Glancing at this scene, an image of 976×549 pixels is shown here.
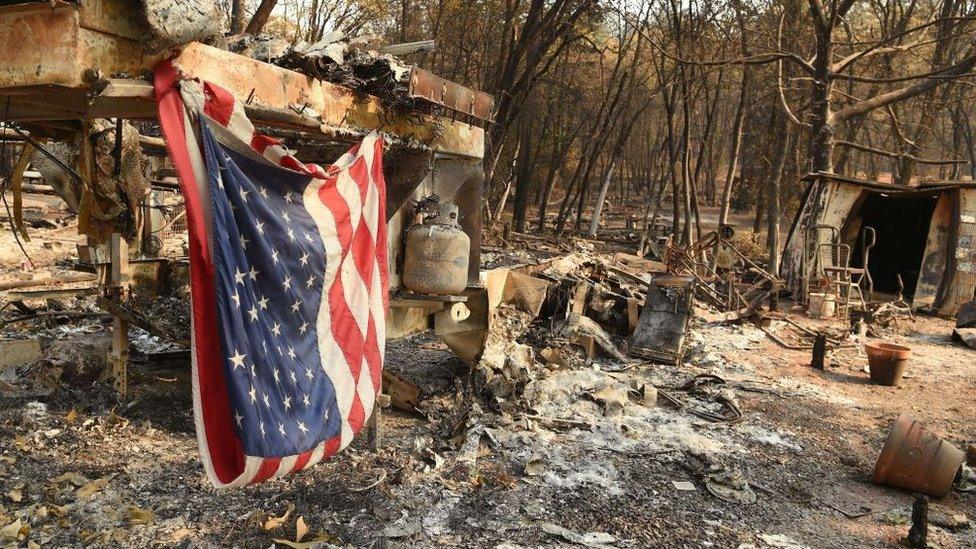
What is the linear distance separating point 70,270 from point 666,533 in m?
12.6

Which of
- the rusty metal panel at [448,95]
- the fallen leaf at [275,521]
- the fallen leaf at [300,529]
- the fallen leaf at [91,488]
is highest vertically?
the rusty metal panel at [448,95]

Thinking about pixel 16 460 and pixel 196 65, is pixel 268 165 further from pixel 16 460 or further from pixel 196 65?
pixel 16 460

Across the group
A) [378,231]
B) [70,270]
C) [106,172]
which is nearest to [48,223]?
[70,270]

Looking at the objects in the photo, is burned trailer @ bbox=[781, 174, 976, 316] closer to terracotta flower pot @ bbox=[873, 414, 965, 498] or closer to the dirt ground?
the dirt ground

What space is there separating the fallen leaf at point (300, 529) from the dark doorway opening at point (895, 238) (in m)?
19.4

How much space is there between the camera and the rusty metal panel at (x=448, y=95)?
5590 millimetres

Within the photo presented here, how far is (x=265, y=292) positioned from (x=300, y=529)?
1770 mm

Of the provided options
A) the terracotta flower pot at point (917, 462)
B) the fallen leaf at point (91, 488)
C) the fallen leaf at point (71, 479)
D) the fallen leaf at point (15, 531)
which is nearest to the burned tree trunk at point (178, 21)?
the fallen leaf at point (15, 531)

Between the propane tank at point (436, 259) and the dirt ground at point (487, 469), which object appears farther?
the propane tank at point (436, 259)

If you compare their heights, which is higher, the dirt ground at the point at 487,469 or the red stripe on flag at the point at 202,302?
the red stripe on flag at the point at 202,302

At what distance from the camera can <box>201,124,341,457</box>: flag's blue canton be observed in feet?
11.6

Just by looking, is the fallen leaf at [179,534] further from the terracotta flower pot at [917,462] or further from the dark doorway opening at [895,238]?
the dark doorway opening at [895,238]

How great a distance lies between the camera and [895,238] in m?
21.1

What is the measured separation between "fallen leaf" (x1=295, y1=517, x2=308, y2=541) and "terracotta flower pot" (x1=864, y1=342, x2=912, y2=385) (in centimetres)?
792
